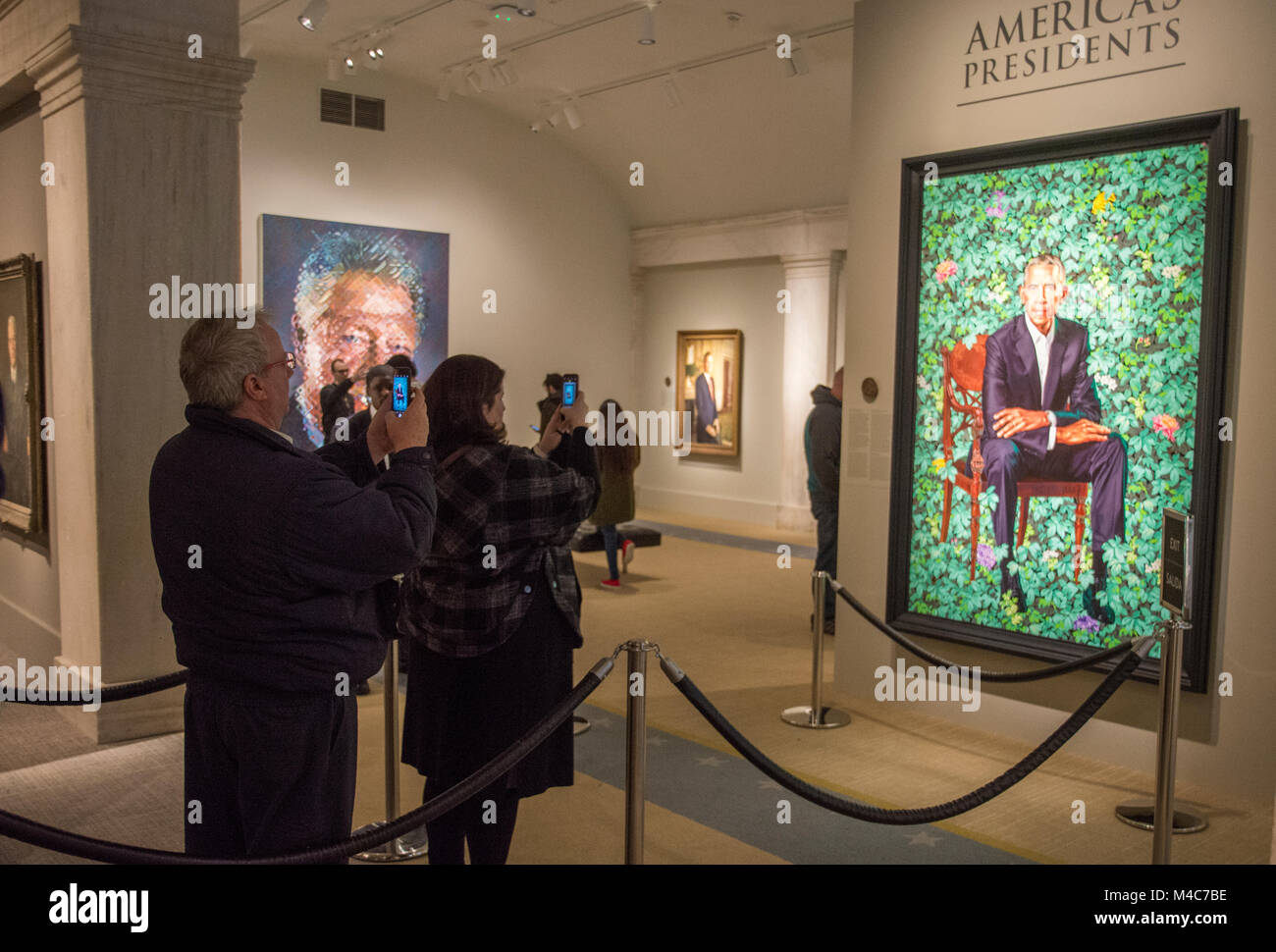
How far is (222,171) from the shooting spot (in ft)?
18.6

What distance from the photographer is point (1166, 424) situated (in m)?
5.23

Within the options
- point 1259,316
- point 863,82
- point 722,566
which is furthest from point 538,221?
point 1259,316

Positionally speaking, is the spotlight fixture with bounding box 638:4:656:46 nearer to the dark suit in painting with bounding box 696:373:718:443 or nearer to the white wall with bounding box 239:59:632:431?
the white wall with bounding box 239:59:632:431

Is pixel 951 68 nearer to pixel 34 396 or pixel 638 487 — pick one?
pixel 34 396

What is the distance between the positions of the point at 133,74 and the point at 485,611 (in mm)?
3704

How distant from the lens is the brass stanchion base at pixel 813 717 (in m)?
6.05

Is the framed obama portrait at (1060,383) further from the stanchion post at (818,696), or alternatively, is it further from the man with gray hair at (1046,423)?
the stanchion post at (818,696)

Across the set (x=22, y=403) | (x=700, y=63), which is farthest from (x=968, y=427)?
(x=700, y=63)

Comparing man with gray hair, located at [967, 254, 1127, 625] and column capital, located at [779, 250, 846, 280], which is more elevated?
column capital, located at [779, 250, 846, 280]

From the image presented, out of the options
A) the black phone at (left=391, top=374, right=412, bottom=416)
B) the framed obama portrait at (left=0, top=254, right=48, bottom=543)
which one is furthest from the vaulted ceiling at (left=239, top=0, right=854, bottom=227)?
the black phone at (left=391, top=374, right=412, bottom=416)

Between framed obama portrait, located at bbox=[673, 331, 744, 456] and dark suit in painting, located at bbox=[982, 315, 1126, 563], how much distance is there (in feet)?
28.7

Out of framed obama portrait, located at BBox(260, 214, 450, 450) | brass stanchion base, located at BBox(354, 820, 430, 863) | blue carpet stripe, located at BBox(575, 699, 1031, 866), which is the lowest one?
blue carpet stripe, located at BBox(575, 699, 1031, 866)

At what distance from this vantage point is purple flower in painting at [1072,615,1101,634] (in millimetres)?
5520

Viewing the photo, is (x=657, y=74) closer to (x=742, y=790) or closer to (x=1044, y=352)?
(x=1044, y=352)
